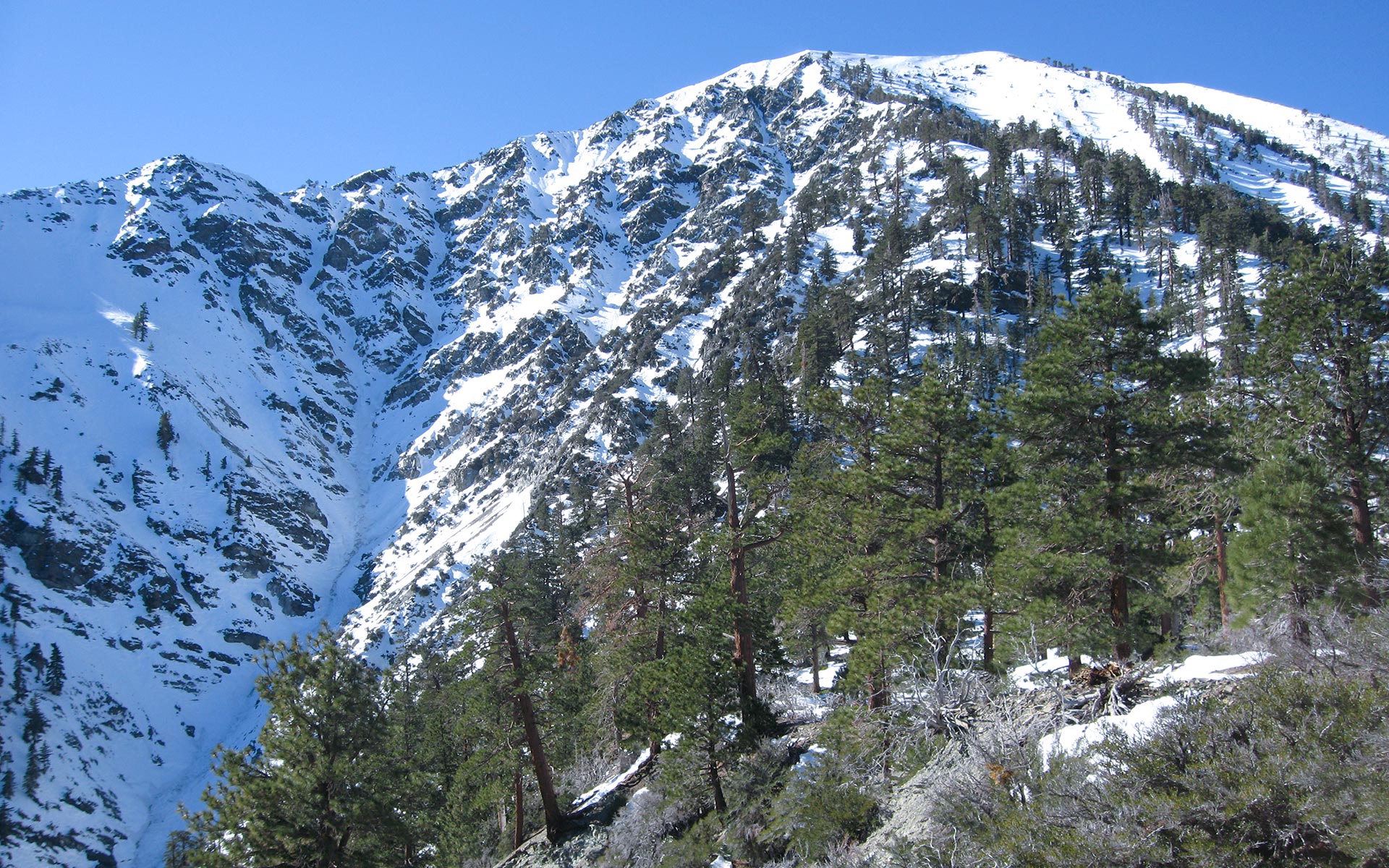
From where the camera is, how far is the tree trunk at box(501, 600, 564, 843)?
62.0 ft

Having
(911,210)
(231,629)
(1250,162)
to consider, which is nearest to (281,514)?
(231,629)

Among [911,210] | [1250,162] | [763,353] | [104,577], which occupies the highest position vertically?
[1250,162]

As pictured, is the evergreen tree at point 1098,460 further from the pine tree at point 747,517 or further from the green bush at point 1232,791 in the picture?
the pine tree at point 747,517

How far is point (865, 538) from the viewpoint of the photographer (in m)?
15.7

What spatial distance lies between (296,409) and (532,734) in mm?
169160

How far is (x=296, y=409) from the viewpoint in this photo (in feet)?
532

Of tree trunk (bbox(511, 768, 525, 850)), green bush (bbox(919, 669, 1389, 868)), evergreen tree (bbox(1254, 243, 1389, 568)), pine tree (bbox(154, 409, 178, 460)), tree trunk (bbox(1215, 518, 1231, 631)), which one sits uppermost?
pine tree (bbox(154, 409, 178, 460))

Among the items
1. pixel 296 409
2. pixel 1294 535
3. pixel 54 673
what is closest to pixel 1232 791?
pixel 1294 535

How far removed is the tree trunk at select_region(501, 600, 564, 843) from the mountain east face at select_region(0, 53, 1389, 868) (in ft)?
182

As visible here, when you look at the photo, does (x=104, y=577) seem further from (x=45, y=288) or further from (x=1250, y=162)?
(x=1250, y=162)

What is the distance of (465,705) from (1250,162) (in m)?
195

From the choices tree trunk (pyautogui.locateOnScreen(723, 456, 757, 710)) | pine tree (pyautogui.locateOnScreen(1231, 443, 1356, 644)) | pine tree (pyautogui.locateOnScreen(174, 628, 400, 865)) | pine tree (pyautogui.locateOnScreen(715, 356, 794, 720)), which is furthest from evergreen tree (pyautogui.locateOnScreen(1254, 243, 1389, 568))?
pine tree (pyautogui.locateOnScreen(174, 628, 400, 865))

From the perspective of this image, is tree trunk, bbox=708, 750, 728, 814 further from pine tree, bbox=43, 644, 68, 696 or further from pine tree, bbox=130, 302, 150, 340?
pine tree, bbox=130, 302, 150, 340

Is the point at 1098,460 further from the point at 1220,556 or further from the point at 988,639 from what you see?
the point at 1220,556
